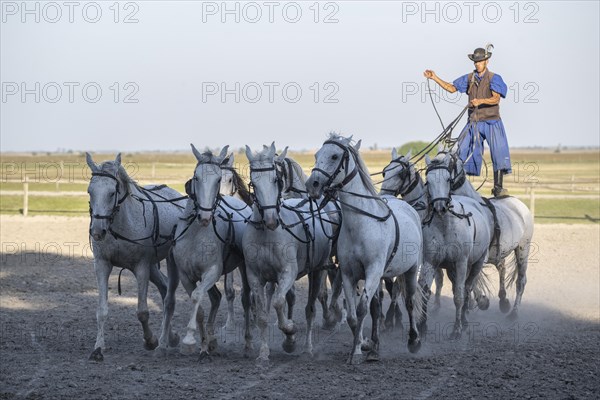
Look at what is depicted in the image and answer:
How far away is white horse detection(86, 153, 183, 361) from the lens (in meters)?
8.81

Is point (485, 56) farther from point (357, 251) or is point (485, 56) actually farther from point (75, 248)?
point (75, 248)

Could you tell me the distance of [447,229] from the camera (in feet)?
35.1

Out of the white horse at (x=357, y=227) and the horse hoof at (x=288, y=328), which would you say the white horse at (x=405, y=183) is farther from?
the horse hoof at (x=288, y=328)

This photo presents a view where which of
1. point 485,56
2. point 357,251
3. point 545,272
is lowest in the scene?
point 545,272

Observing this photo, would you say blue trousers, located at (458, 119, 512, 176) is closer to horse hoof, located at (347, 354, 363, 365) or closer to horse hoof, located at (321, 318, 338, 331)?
horse hoof, located at (321, 318, 338, 331)

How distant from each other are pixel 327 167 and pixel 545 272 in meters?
10.2

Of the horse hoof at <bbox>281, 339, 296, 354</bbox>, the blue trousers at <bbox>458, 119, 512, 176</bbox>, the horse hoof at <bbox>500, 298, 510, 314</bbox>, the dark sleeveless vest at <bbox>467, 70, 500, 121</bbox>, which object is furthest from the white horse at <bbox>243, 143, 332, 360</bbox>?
the horse hoof at <bbox>500, 298, 510, 314</bbox>

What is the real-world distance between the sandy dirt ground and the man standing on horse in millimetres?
2445

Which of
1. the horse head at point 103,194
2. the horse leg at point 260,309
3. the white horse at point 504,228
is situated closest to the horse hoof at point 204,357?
the horse leg at point 260,309

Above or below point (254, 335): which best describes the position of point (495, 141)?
above

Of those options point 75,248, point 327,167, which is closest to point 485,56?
point 327,167

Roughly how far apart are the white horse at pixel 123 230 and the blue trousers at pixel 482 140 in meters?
4.90

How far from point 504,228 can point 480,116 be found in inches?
66.2

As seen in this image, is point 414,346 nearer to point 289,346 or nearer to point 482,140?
point 289,346
